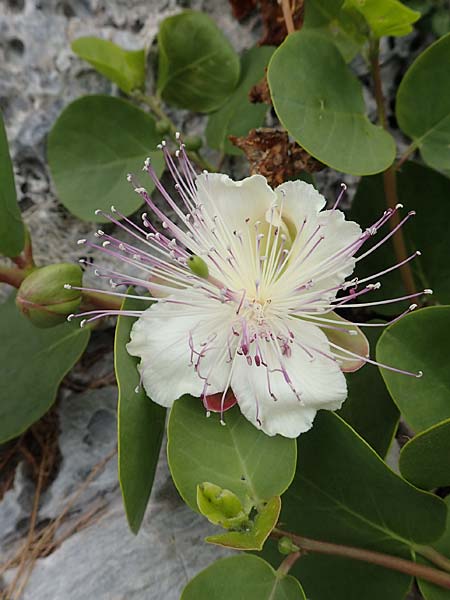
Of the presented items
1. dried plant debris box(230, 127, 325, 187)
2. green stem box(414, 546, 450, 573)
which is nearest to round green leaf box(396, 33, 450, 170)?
dried plant debris box(230, 127, 325, 187)

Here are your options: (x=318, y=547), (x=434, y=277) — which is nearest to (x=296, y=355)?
(x=318, y=547)

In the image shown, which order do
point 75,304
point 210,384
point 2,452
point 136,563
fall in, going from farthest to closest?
point 2,452, point 136,563, point 75,304, point 210,384

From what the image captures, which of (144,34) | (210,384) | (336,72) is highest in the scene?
(144,34)

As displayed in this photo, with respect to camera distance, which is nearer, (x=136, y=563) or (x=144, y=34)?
(x=136, y=563)

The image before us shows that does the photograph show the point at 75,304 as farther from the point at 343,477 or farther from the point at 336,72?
the point at 336,72

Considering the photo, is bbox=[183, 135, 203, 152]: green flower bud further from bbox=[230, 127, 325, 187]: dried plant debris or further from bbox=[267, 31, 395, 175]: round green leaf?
bbox=[267, 31, 395, 175]: round green leaf

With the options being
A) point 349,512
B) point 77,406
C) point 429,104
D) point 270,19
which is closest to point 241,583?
point 349,512

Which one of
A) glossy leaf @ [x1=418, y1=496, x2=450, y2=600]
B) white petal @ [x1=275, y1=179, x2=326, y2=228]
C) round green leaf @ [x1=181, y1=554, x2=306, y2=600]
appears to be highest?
white petal @ [x1=275, y1=179, x2=326, y2=228]
